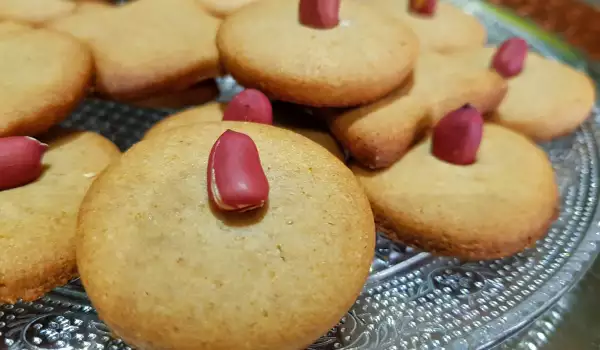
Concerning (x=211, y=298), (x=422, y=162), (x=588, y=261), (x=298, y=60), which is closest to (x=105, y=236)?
(x=211, y=298)

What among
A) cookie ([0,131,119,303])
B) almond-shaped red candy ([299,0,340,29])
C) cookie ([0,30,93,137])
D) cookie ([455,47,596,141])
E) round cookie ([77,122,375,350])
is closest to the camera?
round cookie ([77,122,375,350])

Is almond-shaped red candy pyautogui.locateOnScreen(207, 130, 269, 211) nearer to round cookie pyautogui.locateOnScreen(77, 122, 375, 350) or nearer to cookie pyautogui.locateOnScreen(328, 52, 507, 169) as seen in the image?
round cookie pyautogui.locateOnScreen(77, 122, 375, 350)

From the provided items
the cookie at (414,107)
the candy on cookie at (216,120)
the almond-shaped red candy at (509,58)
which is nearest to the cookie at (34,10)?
the candy on cookie at (216,120)

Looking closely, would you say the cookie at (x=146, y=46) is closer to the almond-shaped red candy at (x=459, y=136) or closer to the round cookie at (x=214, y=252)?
the round cookie at (x=214, y=252)

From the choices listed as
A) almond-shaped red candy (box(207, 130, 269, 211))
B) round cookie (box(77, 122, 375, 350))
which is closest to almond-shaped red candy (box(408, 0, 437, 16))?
round cookie (box(77, 122, 375, 350))

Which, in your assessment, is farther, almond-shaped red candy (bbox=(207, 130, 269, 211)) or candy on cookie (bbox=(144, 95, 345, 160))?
candy on cookie (bbox=(144, 95, 345, 160))

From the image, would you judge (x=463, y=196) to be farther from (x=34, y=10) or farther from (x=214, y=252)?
(x=34, y=10)

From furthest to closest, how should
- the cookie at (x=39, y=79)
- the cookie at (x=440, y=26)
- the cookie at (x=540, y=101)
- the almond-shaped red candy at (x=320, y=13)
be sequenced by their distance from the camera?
the cookie at (x=440, y=26)
the cookie at (x=540, y=101)
the almond-shaped red candy at (x=320, y=13)
the cookie at (x=39, y=79)
